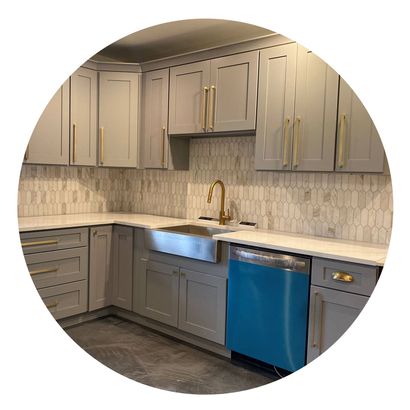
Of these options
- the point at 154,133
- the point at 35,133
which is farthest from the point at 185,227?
the point at 35,133

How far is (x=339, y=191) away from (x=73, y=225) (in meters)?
2.12

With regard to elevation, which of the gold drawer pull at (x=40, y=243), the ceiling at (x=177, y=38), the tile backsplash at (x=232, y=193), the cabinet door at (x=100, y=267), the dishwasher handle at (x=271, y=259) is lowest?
the cabinet door at (x=100, y=267)

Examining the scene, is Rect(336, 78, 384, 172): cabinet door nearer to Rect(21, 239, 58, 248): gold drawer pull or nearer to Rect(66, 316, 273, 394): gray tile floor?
Rect(66, 316, 273, 394): gray tile floor

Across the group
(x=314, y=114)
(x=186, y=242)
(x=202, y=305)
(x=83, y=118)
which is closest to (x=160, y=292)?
(x=202, y=305)

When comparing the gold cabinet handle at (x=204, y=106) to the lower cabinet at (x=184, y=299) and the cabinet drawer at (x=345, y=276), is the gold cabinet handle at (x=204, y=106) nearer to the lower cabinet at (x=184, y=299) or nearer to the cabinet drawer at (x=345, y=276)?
the lower cabinet at (x=184, y=299)

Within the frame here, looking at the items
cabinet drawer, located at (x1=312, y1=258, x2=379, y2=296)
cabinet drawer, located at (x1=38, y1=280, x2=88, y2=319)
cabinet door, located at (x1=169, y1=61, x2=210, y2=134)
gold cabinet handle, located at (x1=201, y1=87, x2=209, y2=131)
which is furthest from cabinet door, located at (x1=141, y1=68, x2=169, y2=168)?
cabinet drawer, located at (x1=312, y1=258, x2=379, y2=296)

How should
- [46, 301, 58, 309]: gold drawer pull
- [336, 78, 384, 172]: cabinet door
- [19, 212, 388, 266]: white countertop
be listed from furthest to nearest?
[46, 301, 58, 309]: gold drawer pull < [336, 78, 384, 172]: cabinet door < [19, 212, 388, 266]: white countertop

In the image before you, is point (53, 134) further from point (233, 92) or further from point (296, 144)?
point (296, 144)

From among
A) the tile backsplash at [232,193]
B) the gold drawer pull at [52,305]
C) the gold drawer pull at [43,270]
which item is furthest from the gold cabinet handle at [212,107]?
the gold drawer pull at [52,305]

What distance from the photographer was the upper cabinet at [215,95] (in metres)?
3.00

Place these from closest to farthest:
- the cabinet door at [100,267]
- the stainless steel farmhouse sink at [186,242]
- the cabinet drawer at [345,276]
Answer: the cabinet drawer at [345,276]
the stainless steel farmhouse sink at [186,242]
the cabinet door at [100,267]

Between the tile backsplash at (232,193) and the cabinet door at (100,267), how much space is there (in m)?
0.62

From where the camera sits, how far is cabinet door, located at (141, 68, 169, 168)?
3.62 metres

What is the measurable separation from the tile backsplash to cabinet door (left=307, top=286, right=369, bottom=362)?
0.66m
